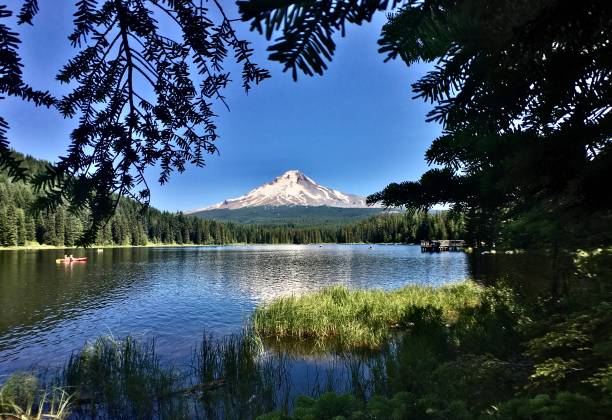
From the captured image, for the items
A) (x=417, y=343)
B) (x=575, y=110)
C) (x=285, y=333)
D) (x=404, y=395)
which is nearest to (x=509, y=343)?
(x=417, y=343)

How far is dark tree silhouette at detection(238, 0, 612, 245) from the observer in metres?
0.49

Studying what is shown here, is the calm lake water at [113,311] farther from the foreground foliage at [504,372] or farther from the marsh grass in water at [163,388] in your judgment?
the foreground foliage at [504,372]

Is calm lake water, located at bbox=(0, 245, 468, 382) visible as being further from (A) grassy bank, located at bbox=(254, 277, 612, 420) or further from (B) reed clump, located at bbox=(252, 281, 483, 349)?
(A) grassy bank, located at bbox=(254, 277, 612, 420)

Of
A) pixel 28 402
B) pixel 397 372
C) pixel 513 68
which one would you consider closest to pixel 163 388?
pixel 28 402

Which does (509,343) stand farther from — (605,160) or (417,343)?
(605,160)

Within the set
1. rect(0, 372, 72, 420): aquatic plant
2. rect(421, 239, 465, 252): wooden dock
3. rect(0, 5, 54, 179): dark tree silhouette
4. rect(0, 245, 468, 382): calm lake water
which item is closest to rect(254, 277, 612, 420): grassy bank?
rect(0, 5, 54, 179): dark tree silhouette

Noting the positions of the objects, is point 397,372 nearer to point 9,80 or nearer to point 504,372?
point 504,372

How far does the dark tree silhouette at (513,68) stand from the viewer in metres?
0.49

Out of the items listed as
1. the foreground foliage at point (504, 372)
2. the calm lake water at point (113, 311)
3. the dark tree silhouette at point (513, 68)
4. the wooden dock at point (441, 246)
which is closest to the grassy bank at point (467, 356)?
the foreground foliage at point (504, 372)

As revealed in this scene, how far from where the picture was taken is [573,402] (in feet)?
9.46

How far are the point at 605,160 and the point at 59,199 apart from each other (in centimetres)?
219

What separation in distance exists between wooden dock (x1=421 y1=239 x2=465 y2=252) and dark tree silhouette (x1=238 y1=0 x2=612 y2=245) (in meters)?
119

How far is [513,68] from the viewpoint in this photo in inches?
62.7

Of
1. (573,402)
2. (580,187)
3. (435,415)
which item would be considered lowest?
(435,415)
